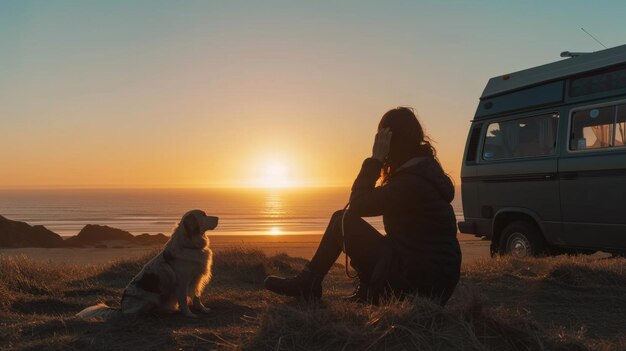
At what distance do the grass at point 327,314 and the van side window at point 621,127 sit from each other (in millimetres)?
1591

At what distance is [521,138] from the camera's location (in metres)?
8.77

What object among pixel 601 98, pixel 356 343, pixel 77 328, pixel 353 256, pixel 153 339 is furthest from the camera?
pixel 601 98

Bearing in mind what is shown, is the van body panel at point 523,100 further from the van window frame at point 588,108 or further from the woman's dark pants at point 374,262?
the woman's dark pants at point 374,262

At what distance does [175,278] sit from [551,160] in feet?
18.9

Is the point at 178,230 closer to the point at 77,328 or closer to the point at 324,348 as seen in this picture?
the point at 77,328

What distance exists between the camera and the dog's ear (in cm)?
512

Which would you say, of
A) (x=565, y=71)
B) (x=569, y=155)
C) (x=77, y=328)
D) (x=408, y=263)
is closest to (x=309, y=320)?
(x=408, y=263)

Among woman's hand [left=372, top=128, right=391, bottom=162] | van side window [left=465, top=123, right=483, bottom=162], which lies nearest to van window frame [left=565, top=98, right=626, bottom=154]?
van side window [left=465, top=123, right=483, bottom=162]

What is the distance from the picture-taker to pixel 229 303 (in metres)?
5.36

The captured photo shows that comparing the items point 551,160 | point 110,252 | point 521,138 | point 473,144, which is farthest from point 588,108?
→ point 110,252

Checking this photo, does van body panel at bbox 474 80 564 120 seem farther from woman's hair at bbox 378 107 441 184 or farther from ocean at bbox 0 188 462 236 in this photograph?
ocean at bbox 0 188 462 236

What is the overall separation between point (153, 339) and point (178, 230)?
1.66 m

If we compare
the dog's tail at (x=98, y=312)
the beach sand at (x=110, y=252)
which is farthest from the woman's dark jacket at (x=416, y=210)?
the beach sand at (x=110, y=252)

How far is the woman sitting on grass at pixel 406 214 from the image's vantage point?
12.3 ft
